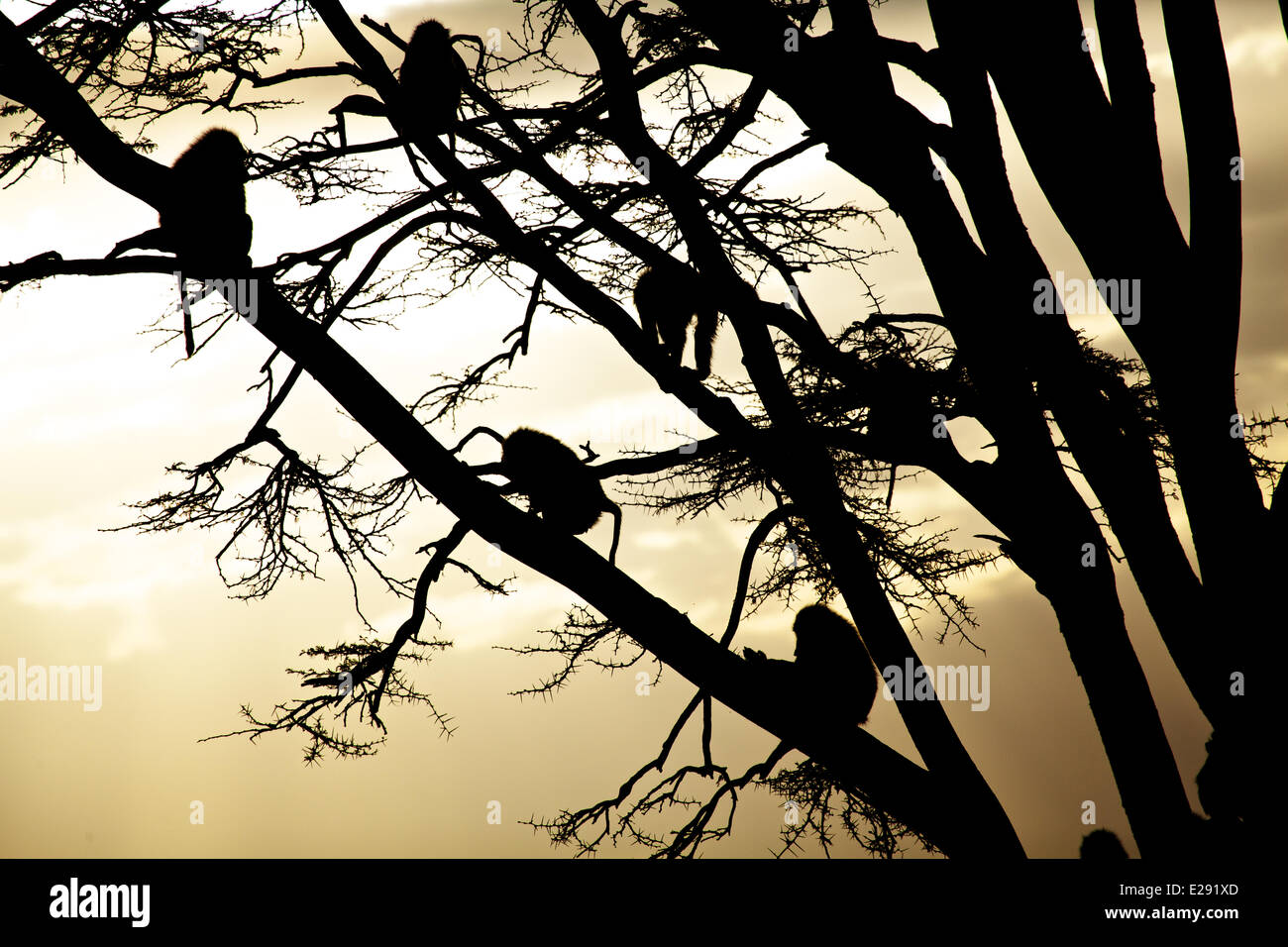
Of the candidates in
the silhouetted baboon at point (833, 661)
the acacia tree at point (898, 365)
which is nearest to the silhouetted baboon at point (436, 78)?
the acacia tree at point (898, 365)

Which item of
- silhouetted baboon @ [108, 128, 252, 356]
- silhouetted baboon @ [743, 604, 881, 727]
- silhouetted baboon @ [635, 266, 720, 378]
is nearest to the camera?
silhouetted baboon @ [108, 128, 252, 356]

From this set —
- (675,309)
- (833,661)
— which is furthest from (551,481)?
(833,661)

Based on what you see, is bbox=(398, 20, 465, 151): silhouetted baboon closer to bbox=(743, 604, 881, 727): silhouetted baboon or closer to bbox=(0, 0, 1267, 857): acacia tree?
bbox=(0, 0, 1267, 857): acacia tree

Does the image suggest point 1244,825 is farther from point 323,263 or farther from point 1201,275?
point 323,263

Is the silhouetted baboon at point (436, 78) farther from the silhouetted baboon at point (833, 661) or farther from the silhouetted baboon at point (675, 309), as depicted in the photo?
the silhouetted baboon at point (833, 661)

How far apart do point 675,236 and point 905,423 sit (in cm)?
209

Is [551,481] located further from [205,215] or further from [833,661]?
[833,661]

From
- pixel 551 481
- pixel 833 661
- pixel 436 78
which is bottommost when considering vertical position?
pixel 833 661

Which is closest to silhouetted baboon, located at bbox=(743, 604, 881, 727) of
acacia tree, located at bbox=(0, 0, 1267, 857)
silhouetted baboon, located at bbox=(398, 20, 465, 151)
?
acacia tree, located at bbox=(0, 0, 1267, 857)

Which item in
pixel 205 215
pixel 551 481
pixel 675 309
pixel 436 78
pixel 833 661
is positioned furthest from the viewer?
pixel 833 661

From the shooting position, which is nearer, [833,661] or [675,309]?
[675,309]
